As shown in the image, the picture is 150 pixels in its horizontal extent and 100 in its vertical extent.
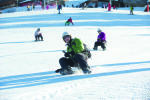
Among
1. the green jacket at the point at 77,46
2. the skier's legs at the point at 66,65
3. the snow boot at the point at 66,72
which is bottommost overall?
the snow boot at the point at 66,72

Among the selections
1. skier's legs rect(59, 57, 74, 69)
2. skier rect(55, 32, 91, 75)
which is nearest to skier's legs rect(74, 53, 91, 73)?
skier rect(55, 32, 91, 75)

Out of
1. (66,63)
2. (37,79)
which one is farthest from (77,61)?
(37,79)

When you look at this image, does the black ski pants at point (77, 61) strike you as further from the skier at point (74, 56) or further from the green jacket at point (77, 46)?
the green jacket at point (77, 46)

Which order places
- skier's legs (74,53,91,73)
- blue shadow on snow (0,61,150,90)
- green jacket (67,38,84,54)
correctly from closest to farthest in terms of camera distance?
blue shadow on snow (0,61,150,90) → skier's legs (74,53,91,73) → green jacket (67,38,84,54)

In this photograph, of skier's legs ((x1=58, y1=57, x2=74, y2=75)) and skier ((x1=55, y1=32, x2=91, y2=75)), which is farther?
skier's legs ((x1=58, y1=57, x2=74, y2=75))

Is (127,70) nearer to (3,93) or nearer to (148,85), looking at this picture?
(148,85)

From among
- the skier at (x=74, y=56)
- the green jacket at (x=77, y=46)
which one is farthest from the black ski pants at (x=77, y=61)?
the green jacket at (x=77, y=46)

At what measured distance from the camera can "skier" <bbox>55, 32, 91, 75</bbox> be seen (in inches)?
205

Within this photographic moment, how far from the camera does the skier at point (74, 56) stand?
17.1ft

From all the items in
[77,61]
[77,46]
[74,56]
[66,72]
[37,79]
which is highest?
[77,46]

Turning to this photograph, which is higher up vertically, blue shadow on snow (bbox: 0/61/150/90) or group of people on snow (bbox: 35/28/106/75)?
group of people on snow (bbox: 35/28/106/75)

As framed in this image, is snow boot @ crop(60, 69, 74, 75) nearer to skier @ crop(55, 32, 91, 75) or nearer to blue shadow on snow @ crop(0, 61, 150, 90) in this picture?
skier @ crop(55, 32, 91, 75)

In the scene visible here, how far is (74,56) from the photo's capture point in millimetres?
5316

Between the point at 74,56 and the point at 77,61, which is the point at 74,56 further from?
the point at 77,61
